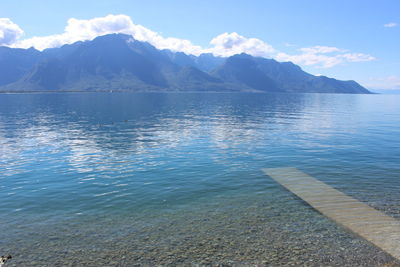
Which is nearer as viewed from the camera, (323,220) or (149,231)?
(149,231)

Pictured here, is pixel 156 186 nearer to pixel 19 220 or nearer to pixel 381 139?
pixel 19 220

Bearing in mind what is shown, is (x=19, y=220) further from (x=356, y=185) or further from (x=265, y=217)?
(x=356, y=185)

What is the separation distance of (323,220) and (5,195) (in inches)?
1092

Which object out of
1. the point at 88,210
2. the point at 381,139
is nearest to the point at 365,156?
the point at 381,139

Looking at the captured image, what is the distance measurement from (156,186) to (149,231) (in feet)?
29.4

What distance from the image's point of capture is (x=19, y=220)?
20.4 meters

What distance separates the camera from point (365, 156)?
1551 inches

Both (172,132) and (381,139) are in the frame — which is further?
(172,132)

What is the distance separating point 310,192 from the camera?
82.4ft

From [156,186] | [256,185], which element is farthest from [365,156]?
[156,186]

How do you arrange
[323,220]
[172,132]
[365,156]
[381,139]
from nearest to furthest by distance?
[323,220]
[365,156]
[381,139]
[172,132]

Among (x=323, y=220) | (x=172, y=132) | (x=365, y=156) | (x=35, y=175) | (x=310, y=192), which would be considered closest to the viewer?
(x=323, y=220)

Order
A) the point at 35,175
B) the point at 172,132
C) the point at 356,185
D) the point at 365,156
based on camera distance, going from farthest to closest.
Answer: the point at 172,132 → the point at 365,156 → the point at 35,175 → the point at 356,185

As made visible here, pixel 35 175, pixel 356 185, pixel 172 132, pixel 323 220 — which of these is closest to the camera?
pixel 323 220
